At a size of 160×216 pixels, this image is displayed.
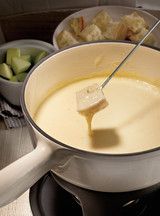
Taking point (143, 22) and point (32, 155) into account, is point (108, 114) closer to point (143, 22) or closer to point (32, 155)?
point (32, 155)

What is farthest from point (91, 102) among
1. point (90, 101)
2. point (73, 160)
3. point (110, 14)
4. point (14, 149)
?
point (110, 14)

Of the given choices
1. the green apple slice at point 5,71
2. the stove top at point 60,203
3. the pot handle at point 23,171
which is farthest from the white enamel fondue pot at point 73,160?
the green apple slice at point 5,71

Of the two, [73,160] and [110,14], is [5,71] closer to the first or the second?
[110,14]

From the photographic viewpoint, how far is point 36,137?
49cm

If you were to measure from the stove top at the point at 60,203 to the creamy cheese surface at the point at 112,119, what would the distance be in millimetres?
106

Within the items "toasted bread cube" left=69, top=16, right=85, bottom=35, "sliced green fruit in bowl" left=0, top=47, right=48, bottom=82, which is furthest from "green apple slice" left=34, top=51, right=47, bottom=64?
"toasted bread cube" left=69, top=16, right=85, bottom=35

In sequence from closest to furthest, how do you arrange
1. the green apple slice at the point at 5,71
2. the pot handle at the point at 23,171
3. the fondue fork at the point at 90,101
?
the pot handle at the point at 23,171
the fondue fork at the point at 90,101
the green apple slice at the point at 5,71

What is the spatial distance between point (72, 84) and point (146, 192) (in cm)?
26

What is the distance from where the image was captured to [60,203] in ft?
2.14

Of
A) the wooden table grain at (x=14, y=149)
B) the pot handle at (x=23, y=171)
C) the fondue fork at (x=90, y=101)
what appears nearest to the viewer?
the pot handle at (x=23, y=171)

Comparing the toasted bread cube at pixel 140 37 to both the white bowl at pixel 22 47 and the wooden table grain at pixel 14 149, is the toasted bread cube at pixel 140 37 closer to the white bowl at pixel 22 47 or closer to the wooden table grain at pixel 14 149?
the white bowl at pixel 22 47

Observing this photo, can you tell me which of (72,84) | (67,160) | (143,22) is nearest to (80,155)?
(67,160)

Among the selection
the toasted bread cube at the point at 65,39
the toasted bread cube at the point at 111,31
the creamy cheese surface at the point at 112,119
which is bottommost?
the toasted bread cube at the point at 65,39

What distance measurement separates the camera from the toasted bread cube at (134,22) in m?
0.95
